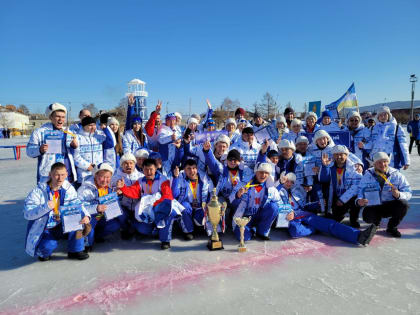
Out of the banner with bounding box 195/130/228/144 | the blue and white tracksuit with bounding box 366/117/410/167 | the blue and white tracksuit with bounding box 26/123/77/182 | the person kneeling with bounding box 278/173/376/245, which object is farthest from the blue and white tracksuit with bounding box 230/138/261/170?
the blue and white tracksuit with bounding box 26/123/77/182

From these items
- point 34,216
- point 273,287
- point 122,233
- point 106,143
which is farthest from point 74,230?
point 273,287

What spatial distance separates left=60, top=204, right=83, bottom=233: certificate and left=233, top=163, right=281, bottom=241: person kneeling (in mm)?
2142

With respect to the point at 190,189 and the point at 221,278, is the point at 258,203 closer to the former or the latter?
the point at 190,189

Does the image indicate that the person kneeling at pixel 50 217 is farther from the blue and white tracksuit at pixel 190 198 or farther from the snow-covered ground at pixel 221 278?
the blue and white tracksuit at pixel 190 198

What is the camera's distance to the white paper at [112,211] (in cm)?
366

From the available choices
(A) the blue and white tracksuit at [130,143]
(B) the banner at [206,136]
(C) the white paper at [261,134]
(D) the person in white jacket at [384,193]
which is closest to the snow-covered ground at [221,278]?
(D) the person in white jacket at [384,193]

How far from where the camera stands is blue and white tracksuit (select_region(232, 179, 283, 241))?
397cm

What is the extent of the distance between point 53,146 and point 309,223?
4143 mm

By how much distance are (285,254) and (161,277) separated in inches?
63.4

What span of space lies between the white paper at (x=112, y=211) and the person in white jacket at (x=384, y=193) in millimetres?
3543

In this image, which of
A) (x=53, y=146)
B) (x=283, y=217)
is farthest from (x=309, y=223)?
(x=53, y=146)

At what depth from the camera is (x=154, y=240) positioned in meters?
4.12

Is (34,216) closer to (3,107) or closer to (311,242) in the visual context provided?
(311,242)

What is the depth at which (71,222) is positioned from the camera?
3311mm
